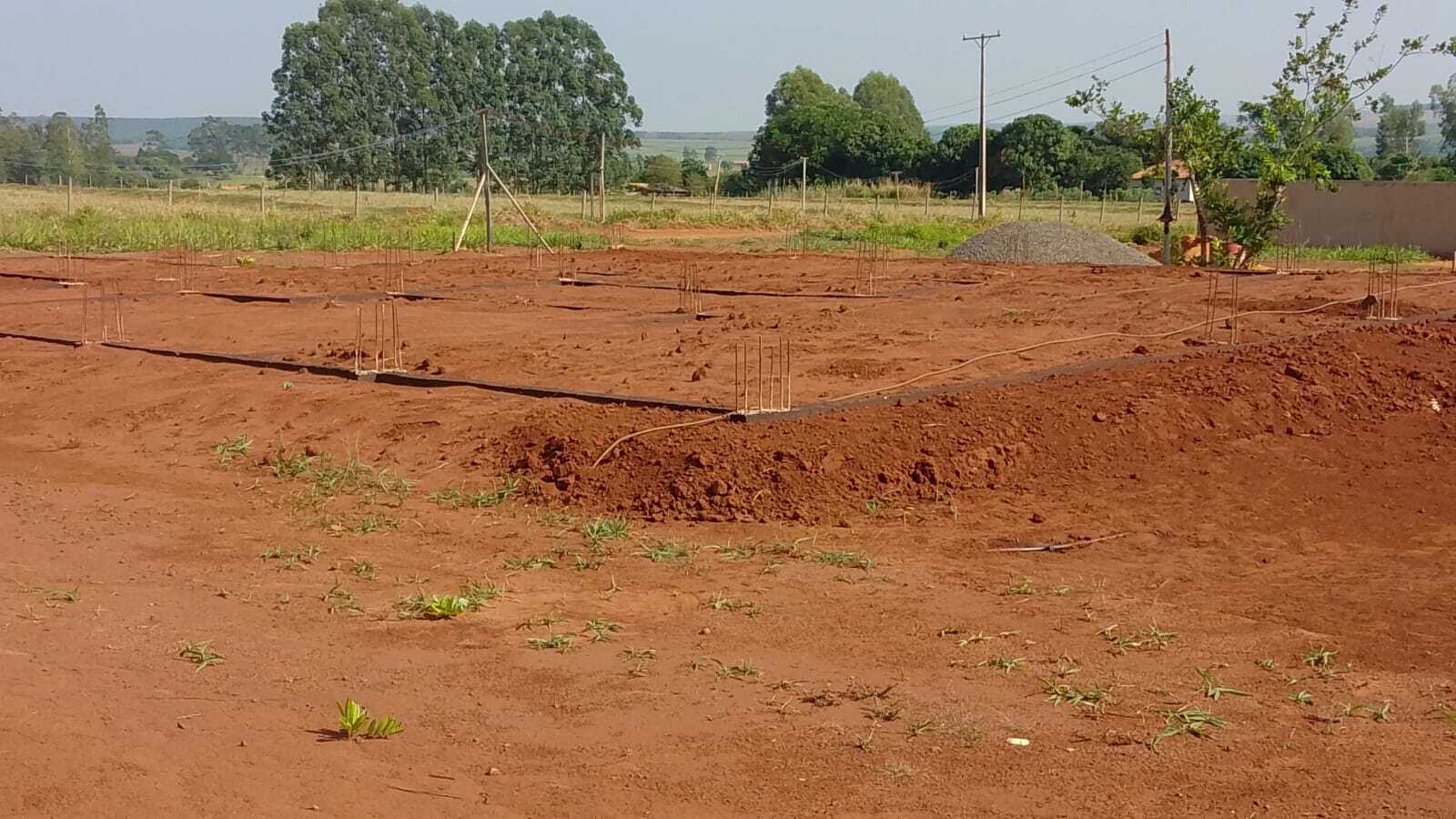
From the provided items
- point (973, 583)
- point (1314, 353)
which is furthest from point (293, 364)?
point (1314, 353)

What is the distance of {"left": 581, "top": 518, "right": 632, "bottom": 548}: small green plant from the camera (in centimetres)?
704

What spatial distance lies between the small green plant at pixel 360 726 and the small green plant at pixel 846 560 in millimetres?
2683

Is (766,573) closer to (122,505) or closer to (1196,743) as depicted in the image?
(1196,743)

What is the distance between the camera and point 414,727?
4465 mm

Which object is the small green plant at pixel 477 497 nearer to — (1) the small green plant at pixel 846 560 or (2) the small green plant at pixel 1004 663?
(1) the small green plant at pixel 846 560

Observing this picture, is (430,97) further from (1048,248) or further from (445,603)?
(445,603)

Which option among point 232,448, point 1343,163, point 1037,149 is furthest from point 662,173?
point 232,448

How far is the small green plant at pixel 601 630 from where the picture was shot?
545 centimetres

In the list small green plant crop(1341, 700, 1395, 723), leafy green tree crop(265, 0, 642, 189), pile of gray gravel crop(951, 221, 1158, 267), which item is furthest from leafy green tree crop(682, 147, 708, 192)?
small green plant crop(1341, 700, 1395, 723)

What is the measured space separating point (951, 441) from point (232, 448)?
4.66 metres

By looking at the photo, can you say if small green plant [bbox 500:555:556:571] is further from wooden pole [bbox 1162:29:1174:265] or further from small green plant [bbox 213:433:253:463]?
wooden pole [bbox 1162:29:1174:265]

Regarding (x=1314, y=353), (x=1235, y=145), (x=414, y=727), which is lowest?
(x=414, y=727)

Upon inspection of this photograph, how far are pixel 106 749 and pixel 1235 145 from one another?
74.3 ft

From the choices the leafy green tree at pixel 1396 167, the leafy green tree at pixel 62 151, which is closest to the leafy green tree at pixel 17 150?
the leafy green tree at pixel 62 151
